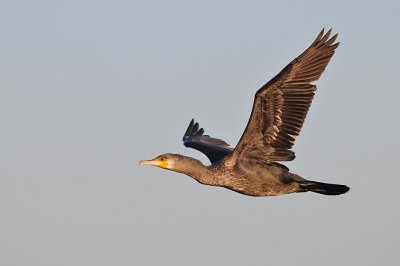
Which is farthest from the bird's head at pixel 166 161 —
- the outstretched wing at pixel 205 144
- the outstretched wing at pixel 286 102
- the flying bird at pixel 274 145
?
the outstretched wing at pixel 205 144

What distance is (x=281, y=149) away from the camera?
1923 cm

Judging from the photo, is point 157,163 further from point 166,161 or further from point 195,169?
point 195,169

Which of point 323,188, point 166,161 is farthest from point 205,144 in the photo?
point 323,188

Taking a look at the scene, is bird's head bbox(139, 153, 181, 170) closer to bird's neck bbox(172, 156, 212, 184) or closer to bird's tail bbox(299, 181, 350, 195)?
bird's neck bbox(172, 156, 212, 184)

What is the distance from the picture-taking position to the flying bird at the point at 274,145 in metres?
18.7

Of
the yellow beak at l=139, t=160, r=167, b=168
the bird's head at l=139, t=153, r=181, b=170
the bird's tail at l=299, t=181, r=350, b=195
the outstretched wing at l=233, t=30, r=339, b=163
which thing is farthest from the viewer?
the bird's head at l=139, t=153, r=181, b=170

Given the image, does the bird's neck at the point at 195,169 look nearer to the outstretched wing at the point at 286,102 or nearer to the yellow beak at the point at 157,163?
the yellow beak at the point at 157,163

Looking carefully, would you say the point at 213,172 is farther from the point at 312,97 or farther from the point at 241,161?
the point at 312,97

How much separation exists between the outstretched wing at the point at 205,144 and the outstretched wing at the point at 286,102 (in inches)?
84.5

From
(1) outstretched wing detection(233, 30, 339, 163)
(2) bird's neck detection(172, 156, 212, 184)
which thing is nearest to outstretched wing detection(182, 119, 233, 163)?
(2) bird's neck detection(172, 156, 212, 184)

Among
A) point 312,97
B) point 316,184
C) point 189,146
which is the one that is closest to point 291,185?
point 316,184

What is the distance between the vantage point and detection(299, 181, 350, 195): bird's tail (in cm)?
1897

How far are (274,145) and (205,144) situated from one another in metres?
4.38

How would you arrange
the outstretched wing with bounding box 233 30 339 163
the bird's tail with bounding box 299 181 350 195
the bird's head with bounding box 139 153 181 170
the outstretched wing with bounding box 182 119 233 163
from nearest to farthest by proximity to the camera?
the outstretched wing with bounding box 233 30 339 163 → the bird's tail with bounding box 299 181 350 195 → the bird's head with bounding box 139 153 181 170 → the outstretched wing with bounding box 182 119 233 163
